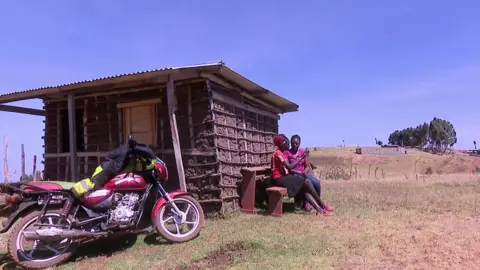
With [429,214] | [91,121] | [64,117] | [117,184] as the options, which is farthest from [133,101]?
[429,214]

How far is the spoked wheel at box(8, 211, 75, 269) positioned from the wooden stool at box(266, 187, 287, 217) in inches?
147

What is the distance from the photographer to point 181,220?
585 centimetres

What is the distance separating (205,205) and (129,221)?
2.28 m

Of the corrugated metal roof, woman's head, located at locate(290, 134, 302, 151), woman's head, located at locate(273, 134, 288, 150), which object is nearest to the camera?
the corrugated metal roof

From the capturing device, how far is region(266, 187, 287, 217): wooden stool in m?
7.71


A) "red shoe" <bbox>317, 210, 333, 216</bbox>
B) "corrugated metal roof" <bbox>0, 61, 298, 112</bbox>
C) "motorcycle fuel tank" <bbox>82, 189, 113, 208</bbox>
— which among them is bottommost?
"red shoe" <bbox>317, 210, 333, 216</bbox>

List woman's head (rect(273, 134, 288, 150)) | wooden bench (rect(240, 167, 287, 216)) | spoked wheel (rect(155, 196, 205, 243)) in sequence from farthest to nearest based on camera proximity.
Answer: woman's head (rect(273, 134, 288, 150)), wooden bench (rect(240, 167, 287, 216)), spoked wheel (rect(155, 196, 205, 243))

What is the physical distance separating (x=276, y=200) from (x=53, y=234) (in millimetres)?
4075

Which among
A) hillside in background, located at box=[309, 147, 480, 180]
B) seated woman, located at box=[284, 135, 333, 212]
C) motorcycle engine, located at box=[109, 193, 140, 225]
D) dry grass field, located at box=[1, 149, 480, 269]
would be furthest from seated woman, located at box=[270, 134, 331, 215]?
hillside in background, located at box=[309, 147, 480, 180]

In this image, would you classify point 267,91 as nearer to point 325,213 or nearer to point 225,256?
point 325,213

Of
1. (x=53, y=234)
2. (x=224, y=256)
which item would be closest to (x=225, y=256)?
(x=224, y=256)

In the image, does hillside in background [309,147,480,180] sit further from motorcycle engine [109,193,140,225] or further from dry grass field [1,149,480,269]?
motorcycle engine [109,193,140,225]

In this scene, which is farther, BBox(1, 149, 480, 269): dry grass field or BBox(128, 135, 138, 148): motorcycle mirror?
BBox(128, 135, 138, 148): motorcycle mirror

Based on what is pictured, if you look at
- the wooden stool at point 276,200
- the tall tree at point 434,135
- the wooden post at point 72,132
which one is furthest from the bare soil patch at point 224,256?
the tall tree at point 434,135
